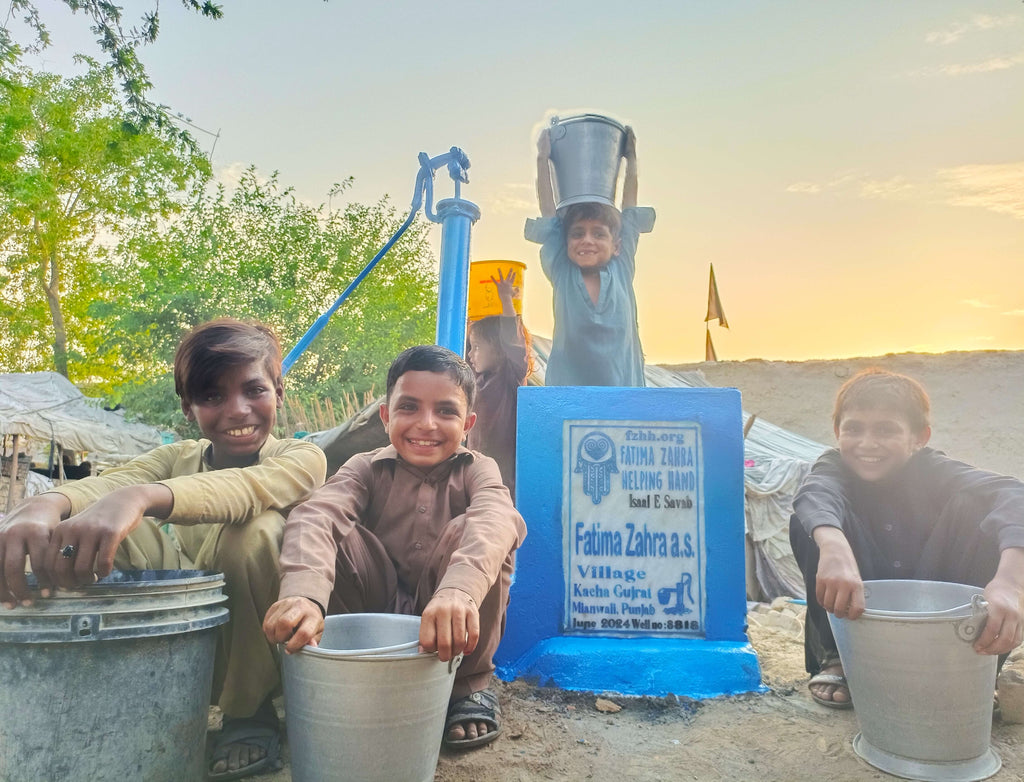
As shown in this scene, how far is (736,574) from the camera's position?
97.8 inches

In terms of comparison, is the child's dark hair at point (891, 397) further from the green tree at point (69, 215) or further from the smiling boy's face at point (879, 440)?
the green tree at point (69, 215)

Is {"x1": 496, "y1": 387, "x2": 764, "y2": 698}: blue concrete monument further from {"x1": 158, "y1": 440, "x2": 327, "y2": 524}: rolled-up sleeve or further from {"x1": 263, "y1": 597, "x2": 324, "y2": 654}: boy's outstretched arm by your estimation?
{"x1": 263, "y1": 597, "x2": 324, "y2": 654}: boy's outstretched arm

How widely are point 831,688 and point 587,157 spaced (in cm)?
249

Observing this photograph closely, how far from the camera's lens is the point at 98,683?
51.8 inches

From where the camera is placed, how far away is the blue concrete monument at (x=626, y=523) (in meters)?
2.47

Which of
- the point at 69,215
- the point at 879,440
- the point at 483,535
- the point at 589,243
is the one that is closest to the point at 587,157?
the point at 589,243

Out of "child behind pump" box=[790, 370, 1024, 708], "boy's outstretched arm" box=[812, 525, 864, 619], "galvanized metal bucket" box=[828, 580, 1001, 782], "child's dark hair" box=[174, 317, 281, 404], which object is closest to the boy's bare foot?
"child behind pump" box=[790, 370, 1024, 708]

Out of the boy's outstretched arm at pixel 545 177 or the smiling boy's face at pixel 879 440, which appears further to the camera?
the boy's outstretched arm at pixel 545 177

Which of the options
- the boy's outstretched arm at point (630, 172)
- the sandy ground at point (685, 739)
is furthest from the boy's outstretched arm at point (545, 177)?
the sandy ground at point (685, 739)

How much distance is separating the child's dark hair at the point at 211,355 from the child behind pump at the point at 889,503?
170cm

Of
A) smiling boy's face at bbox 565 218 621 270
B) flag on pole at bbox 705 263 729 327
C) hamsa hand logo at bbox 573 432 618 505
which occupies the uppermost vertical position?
flag on pole at bbox 705 263 729 327

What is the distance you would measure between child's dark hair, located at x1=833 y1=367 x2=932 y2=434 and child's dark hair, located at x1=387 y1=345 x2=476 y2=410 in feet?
3.87

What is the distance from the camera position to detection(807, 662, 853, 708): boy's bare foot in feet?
7.23

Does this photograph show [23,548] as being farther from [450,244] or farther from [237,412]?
[450,244]
